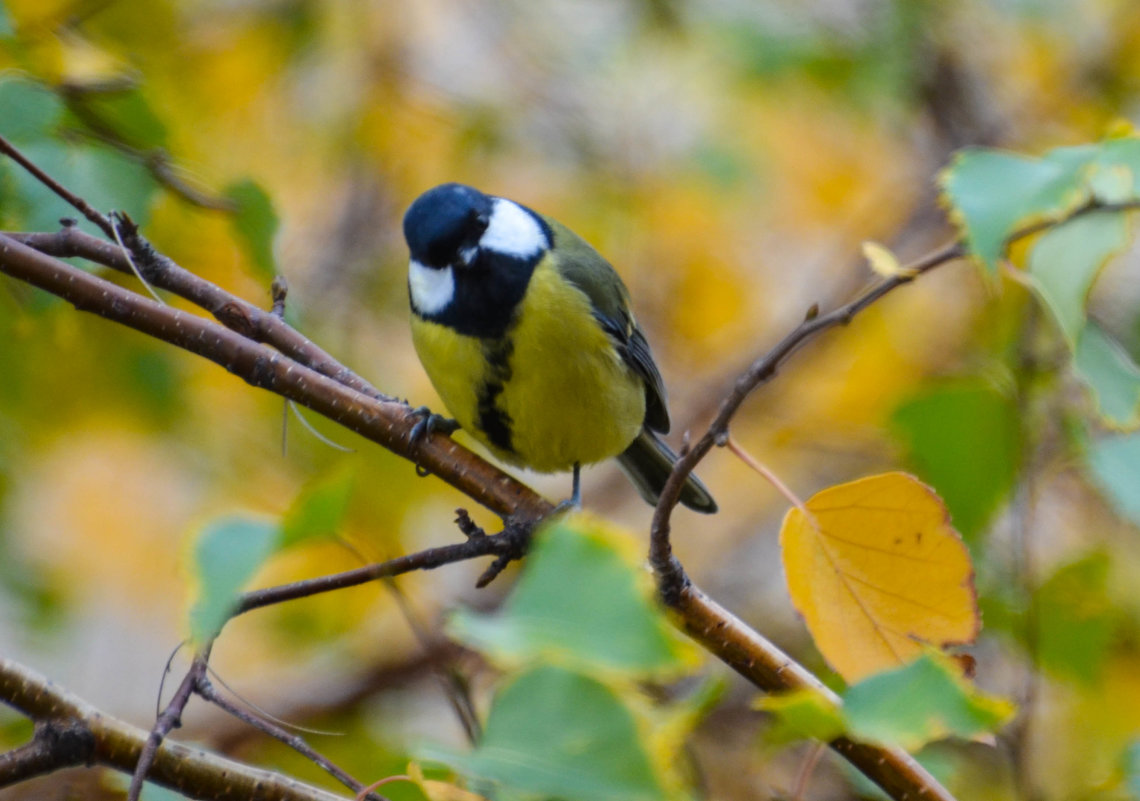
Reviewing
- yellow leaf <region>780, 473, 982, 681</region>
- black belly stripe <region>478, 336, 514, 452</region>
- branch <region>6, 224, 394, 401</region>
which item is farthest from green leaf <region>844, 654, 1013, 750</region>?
black belly stripe <region>478, 336, 514, 452</region>

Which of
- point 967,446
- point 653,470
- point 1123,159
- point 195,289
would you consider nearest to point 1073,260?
point 1123,159

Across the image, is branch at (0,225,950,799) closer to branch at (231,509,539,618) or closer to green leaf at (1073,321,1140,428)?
branch at (231,509,539,618)

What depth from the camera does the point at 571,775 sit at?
0.50m

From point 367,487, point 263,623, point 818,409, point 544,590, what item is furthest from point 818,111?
point 544,590

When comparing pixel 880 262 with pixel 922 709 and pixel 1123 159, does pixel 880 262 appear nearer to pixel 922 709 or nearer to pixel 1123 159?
pixel 1123 159

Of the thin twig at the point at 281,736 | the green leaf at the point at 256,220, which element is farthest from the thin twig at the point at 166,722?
the green leaf at the point at 256,220

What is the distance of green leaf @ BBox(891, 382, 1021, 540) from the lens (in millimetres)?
1428

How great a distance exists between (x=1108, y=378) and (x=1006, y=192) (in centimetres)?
19

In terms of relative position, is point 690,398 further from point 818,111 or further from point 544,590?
point 544,590

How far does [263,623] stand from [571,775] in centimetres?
214

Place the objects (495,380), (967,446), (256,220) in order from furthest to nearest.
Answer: (495,380)
(967,446)
(256,220)

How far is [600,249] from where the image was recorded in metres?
2.88

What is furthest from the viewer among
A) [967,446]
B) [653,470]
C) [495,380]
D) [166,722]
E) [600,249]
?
[600,249]

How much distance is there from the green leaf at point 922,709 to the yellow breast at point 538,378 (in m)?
1.14
